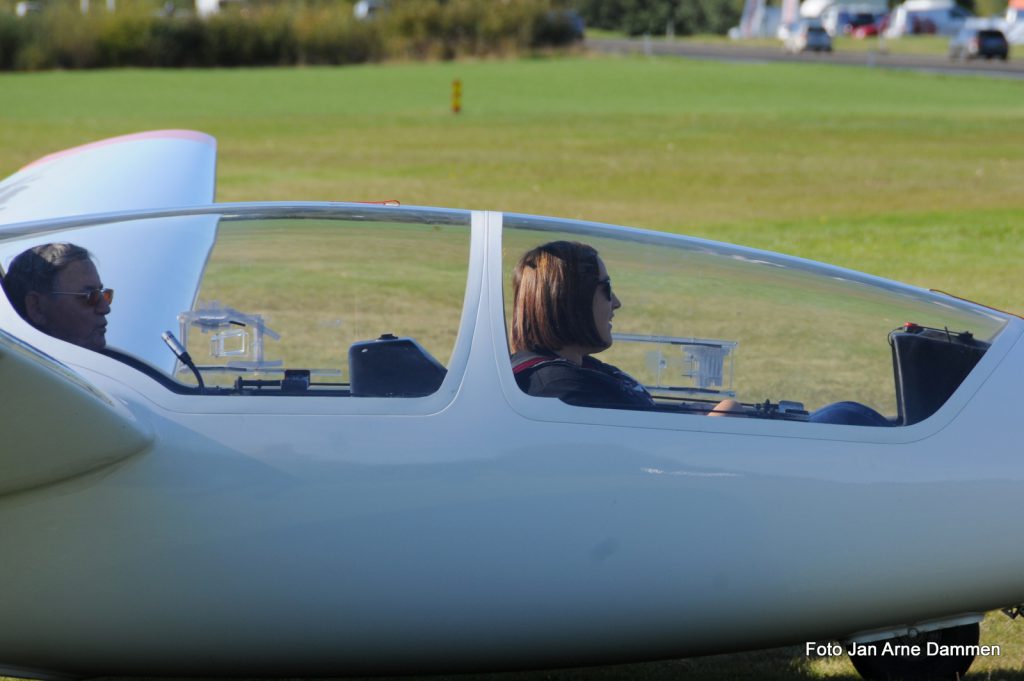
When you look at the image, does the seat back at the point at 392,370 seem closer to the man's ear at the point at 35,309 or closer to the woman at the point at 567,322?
the woman at the point at 567,322

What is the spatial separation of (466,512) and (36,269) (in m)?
1.42

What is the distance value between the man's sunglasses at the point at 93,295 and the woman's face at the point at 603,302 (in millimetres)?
1440

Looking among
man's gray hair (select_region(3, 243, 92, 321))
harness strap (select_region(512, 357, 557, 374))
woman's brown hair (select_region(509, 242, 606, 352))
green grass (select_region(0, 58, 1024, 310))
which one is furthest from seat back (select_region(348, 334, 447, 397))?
green grass (select_region(0, 58, 1024, 310))

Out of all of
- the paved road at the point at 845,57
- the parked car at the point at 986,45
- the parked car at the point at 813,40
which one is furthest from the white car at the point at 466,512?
the parked car at the point at 813,40

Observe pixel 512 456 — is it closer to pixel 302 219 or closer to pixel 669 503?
pixel 669 503

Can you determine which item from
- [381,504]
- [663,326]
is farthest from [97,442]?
[663,326]

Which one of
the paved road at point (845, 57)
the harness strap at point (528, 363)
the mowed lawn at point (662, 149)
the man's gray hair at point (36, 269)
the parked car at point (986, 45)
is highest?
the parked car at point (986, 45)

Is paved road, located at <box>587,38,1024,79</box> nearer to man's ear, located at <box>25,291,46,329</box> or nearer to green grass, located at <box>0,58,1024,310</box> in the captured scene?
green grass, located at <box>0,58,1024,310</box>

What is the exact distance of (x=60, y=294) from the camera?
3.29m

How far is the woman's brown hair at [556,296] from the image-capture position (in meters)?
3.44

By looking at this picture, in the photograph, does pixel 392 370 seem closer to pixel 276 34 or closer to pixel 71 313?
pixel 71 313

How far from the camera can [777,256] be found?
3.75 m

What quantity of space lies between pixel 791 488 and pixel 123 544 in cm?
175

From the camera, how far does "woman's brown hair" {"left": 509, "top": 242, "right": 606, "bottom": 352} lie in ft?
11.3
